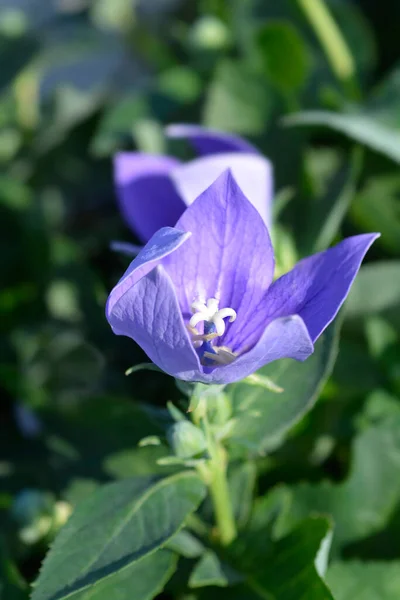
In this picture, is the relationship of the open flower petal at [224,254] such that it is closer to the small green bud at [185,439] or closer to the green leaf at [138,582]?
the small green bud at [185,439]

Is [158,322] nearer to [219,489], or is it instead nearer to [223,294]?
[223,294]

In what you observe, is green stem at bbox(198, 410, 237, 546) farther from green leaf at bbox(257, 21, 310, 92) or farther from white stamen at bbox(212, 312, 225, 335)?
green leaf at bbox(257, 21, 310, 92)

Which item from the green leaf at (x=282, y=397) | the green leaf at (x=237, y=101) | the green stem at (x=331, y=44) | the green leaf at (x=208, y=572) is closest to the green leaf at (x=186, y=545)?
the green leaf at (x=208, y=572)

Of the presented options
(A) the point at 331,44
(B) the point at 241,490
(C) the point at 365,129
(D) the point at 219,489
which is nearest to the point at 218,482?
(D) the point at 219,489

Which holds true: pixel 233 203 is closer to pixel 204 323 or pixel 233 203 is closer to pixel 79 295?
pixel 204 323

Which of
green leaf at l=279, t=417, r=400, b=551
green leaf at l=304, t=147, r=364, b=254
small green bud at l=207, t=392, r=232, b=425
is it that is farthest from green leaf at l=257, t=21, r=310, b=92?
small green bud at l=207, t=392, r=232, b=425
